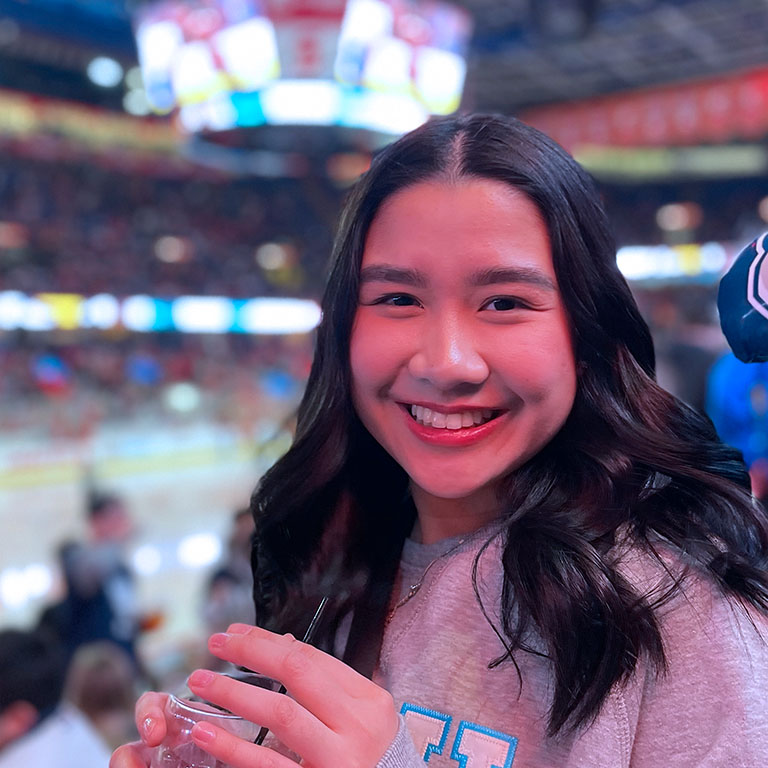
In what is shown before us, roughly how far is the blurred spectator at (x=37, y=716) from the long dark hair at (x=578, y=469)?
5.22ft

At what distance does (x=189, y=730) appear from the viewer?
0.71 meters

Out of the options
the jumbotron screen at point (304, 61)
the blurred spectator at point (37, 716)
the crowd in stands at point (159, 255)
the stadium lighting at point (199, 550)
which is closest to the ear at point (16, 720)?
the blurred spectator at point (37, 716)

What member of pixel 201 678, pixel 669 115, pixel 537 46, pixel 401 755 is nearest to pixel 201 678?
pixel 201 678

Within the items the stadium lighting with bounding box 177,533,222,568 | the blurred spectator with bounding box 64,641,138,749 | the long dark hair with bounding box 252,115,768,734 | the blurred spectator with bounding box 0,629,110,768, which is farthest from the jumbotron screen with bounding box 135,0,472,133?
the long dark hair with bounding box 252,115,768,734

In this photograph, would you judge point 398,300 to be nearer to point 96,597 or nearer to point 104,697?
point 104,697

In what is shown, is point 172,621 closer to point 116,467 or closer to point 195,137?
point 116,467

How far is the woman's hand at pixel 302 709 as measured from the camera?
65 cm

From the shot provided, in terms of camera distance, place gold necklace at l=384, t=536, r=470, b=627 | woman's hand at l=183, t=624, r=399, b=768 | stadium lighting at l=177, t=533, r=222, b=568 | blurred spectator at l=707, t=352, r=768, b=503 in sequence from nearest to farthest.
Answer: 1. woman's hand at l=183, t=624, r=399, b=768
2. gold necklace at l=384, t=536, r=470, b=627
3. blurred spectator at l=707, t=352, r=768, b=503
4. stadium lighting at l=177, t=533, r=222, b=568

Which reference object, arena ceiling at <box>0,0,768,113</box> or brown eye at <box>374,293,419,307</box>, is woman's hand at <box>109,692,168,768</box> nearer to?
brown eye at <box>374,293,419,307</box>

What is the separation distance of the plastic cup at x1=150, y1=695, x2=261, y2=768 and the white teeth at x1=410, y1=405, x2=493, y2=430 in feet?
1.03

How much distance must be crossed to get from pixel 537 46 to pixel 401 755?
36.1 ft

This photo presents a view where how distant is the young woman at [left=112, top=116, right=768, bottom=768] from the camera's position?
26.9 inches

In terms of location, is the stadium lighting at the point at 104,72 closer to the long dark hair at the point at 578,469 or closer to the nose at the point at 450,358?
the long dark hair at the point at 578,469

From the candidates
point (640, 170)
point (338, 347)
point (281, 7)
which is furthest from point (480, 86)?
point (338, 347)
